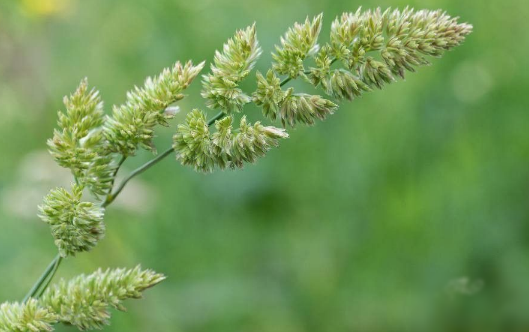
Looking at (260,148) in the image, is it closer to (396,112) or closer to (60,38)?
(396,112)

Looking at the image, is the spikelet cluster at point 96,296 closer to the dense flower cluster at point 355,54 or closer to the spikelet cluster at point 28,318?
the spikelet cluster at point 28,318

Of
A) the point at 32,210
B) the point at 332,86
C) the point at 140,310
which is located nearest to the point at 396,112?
the point at 140,310

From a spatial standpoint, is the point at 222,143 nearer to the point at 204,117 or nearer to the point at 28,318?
the point at 204,117

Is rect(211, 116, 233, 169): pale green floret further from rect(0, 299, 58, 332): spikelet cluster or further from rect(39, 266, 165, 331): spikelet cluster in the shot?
rect(0, 299, 58, 332): spikelet cluster

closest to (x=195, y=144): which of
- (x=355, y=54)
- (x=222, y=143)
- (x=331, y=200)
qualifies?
(x=222, y=143)

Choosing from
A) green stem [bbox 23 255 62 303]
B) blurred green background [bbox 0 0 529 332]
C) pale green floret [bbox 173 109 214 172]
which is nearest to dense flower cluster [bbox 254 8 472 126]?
pale green floret [bbox 173 109 214 172]
